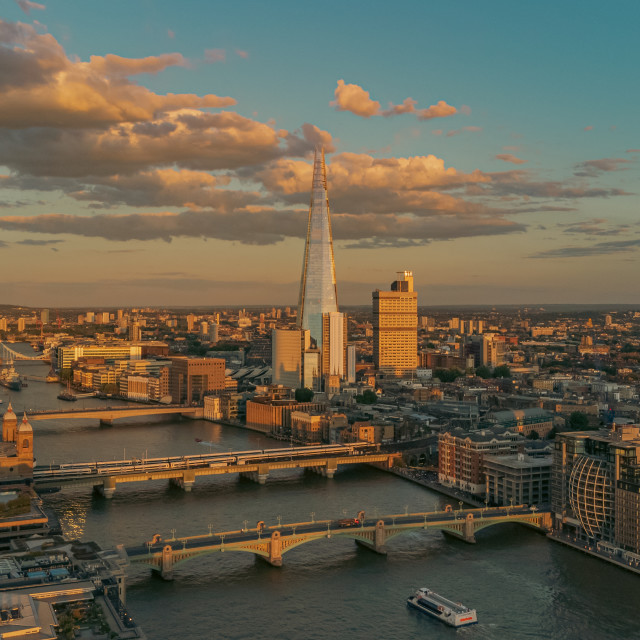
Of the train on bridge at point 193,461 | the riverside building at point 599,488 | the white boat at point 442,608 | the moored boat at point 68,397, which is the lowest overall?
the moored boat at point 68,397

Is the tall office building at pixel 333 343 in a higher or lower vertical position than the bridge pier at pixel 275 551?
higher

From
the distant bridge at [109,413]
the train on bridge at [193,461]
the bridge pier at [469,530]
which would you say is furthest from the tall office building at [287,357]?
the bridge pier at [469,530]

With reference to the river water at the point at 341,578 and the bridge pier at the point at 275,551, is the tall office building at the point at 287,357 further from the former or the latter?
the bridge pier at the point at 275,551

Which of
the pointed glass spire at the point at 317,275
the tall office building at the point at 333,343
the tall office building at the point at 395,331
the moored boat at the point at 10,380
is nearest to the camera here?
the tall office building at the point at 333,343

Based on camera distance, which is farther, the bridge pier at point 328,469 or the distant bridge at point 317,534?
the bridge pier at point 328,469

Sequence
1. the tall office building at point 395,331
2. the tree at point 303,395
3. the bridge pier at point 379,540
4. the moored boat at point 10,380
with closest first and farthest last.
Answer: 1. the bridge pier at point 379,540
2. the tree at point 303,395
3. the moored boat at point 10,380
4. the tall office building at point 395,331

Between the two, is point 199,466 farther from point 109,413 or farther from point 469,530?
point 109,413
